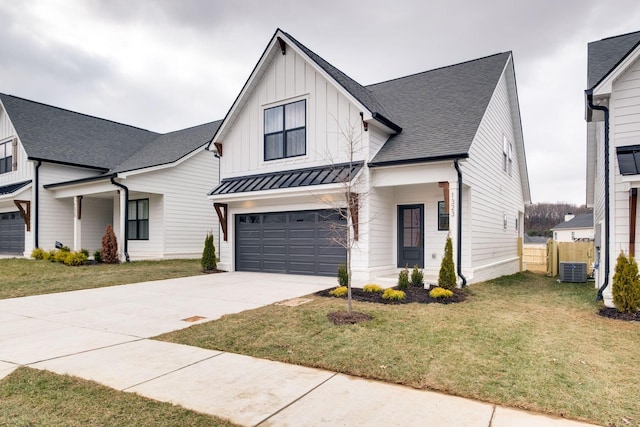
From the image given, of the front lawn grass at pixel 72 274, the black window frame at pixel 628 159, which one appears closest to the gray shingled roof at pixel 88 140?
the front lawn grass at pixel 72 274

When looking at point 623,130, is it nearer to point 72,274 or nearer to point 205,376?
point 205,376

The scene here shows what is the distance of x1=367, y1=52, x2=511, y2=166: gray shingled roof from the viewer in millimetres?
10930

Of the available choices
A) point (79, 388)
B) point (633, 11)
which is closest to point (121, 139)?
point (79, 388)

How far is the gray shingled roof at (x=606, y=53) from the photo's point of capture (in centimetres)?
944

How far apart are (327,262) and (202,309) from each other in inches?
205

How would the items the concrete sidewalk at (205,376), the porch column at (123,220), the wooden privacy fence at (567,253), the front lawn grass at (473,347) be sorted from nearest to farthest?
the concrete sidewalk at (205,376)
the front lawn grass at (473,347)
the wooden privacy fence at (567,253)
the porch column at (123,220)

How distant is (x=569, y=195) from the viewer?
95062 mm

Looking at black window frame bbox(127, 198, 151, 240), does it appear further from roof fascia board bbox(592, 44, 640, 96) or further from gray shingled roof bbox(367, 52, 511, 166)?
roof fascia board bbox(592, 44, 640, 96)

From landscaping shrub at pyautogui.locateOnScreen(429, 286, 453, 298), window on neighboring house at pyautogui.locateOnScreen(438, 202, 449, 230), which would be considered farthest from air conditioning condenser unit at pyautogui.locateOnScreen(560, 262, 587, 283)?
landscaping shrub at pyautogui.locateOnScreen(429, 286, 453, 298)

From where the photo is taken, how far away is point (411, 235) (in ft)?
41.1

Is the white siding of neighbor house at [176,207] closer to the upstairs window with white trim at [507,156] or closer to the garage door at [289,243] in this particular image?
the garage door at [289,243]

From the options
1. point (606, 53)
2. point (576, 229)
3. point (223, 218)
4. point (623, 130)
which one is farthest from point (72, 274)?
point (576, 229)

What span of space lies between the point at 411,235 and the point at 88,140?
18612 mm

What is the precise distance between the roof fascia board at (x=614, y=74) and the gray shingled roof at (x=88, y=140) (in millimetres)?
16298
